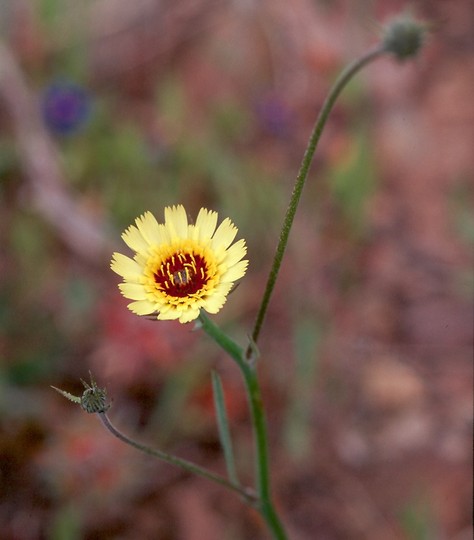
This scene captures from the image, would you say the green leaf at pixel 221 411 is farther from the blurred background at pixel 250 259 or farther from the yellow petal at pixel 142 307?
the blurred background at pixel 250 259

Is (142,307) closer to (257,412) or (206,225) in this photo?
(206,225)

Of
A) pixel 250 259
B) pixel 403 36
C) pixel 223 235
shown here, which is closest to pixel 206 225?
pixel 223 235

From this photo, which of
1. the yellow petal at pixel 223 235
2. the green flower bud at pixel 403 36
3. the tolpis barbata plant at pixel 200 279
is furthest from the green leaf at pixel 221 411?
the green flower bud at pixel 403 36

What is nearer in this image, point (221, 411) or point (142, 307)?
point (142, 307)

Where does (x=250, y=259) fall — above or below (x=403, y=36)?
above

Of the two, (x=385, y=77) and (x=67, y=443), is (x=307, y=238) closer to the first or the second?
(x=385, y=77)
